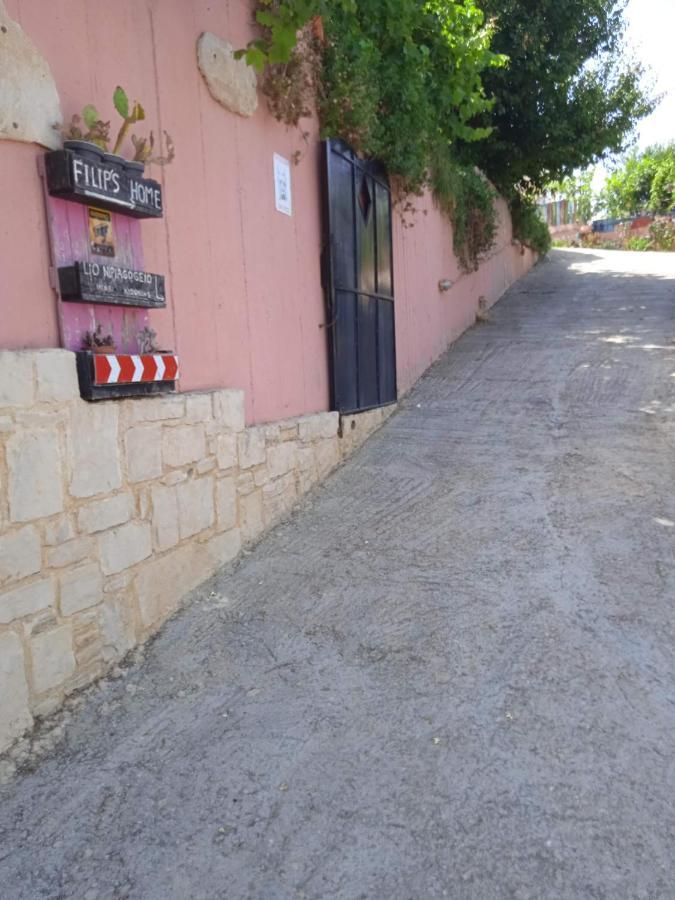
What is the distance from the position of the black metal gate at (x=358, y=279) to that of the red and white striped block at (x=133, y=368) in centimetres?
216

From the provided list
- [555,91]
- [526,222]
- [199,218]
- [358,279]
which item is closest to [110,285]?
[199,218]

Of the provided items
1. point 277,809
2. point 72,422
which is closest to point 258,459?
point 72,422

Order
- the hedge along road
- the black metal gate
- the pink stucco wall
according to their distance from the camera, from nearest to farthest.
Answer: the hedge along road → the pink stucco wall → the black metal gate

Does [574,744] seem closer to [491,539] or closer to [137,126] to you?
[491,539]

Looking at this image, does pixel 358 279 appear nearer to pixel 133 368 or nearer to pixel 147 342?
pixel 147 342

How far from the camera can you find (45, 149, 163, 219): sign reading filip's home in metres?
2.62

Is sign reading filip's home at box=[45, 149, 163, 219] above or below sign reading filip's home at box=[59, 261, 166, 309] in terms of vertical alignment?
above

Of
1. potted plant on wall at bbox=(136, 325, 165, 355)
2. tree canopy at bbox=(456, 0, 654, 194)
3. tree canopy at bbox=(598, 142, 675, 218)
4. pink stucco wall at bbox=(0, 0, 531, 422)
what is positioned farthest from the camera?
tree canopy at bbox=(598, 142, 675, 218)

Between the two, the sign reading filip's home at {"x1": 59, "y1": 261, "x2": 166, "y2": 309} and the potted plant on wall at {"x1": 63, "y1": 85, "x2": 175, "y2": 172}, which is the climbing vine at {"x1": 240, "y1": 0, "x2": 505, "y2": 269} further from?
the sign reading filip's home at {"x1": 59, "y1": 261, "x2": 166, "y2": 309}

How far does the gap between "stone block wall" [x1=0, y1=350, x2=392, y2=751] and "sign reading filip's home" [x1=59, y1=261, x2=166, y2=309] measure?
0.28 metres

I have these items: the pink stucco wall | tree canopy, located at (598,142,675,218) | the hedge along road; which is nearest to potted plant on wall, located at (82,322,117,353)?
the pink stucco wall

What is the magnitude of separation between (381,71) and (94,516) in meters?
4.64

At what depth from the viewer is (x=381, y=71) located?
5.63 metres

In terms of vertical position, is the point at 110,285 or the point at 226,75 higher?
the point at 226,75
